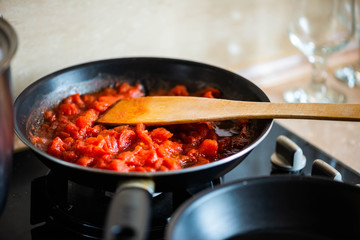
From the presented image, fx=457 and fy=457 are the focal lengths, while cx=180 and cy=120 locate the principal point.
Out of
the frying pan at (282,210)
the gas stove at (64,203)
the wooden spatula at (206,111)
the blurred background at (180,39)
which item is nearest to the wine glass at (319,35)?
the blurred background at (180,39)

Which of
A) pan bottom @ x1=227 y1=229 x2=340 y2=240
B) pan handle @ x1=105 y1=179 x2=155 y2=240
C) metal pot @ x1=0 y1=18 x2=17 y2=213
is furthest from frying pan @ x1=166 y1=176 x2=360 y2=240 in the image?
metal pot @ x1=0 y1=18 x2=17 y2=213

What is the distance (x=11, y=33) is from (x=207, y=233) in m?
0.47

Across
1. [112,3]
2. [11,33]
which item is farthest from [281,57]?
[11,33]

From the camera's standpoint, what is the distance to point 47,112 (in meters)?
1.20

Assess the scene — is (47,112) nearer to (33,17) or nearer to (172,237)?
(33,17)

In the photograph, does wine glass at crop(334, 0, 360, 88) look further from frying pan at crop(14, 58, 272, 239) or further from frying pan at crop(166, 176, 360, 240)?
frying pan at crop(166, 176, 360, 240)

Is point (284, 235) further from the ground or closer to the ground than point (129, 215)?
closer to the ground

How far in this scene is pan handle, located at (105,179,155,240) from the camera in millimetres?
678

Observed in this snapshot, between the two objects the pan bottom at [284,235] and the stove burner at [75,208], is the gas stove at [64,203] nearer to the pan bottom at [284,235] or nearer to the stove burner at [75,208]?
the stove burner at [75,208]

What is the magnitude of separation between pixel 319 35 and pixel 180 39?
513mm

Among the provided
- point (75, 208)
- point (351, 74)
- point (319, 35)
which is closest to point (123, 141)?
point (75, 208)

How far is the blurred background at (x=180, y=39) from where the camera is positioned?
4.26 ft

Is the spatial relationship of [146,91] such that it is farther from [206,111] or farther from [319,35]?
[319,35]

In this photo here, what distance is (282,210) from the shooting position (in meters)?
0.86
